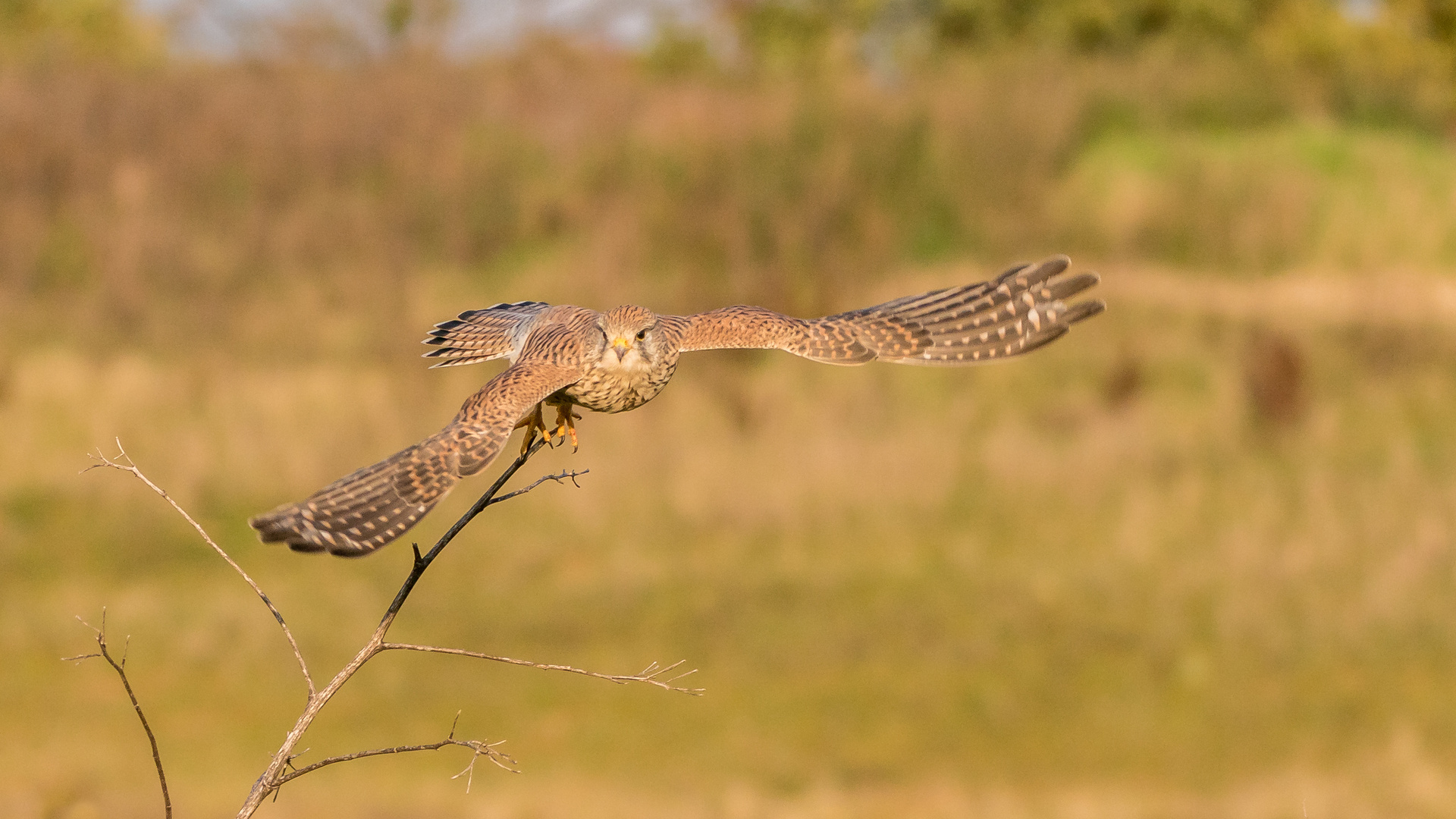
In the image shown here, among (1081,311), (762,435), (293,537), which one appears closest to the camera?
(293,537)

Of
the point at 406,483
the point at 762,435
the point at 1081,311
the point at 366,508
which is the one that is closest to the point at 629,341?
the point at 406,483

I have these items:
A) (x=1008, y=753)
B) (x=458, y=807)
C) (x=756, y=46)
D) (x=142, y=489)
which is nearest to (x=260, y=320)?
(x=142, y=489)

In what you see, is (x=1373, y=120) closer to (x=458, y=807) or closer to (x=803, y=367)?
(x=803, y=367)

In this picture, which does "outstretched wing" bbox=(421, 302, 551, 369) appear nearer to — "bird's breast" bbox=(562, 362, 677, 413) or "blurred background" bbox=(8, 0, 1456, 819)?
"bird's breast" bbox=(562, 362, 677, 413)

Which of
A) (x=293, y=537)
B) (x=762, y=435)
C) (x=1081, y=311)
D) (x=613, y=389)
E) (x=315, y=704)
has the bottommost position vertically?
(x=315, y=704)

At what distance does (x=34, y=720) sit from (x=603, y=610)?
211 inches

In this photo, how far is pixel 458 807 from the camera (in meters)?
13.4

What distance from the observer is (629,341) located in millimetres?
4016

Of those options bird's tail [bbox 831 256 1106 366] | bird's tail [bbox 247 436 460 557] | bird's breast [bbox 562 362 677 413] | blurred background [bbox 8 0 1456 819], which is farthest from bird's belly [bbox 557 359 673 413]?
blurred background [bbox 8 0 1456 819]

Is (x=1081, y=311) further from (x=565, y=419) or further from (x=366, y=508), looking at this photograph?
(x=366, y=508)

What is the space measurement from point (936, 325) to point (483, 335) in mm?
1323

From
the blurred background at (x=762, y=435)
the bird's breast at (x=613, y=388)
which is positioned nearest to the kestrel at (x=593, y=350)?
the bird's breast at (x=613, y=388)

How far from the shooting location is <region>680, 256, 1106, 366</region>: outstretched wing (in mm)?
4582

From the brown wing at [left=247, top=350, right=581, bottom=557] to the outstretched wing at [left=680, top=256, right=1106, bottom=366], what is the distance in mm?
659
